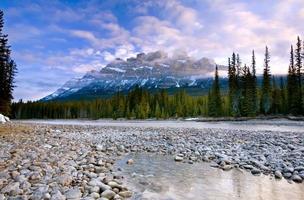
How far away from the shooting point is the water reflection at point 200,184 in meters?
9.27

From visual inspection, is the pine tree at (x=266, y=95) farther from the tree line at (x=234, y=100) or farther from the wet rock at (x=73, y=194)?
the wet rock at (x=73, y=194)

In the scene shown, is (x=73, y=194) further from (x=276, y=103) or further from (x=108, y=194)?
(x=276, y=103)

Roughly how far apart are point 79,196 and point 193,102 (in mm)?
86458

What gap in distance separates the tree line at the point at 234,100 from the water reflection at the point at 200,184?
53.6 meters

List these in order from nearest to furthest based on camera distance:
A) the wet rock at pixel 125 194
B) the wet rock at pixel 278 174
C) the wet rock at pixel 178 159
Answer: the wet rock at pixel 125 194 < the wet rock at pixel 278 174 < the wet rock at pixel 178 159

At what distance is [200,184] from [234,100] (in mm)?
65662

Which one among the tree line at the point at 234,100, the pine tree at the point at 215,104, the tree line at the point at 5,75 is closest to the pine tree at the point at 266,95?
the tree line at the point at 234,100

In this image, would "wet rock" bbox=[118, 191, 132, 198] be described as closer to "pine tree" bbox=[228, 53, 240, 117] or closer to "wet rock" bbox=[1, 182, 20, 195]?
"wet rock" bbox=[1, 182, 20, 195]

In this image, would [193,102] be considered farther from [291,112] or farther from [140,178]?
[140,178]

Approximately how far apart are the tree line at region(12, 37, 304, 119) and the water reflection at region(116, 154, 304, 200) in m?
53.6

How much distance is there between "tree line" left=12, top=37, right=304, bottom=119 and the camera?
66188 mm

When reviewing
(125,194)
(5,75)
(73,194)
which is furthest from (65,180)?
(5,75)

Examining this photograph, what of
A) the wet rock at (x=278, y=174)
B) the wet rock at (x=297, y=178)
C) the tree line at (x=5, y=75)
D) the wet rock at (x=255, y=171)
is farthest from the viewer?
the tree line at (x=5, y=75)

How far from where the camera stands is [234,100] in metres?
73.8
